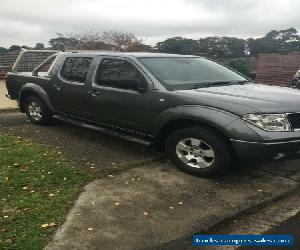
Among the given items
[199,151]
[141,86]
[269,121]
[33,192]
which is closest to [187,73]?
[141,86]

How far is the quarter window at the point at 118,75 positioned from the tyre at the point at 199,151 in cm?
101

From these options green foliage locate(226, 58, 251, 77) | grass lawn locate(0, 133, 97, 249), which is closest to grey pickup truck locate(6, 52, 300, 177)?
grass lawn locate(0, 133, 97, 249)

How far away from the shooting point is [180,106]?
5434 millimetres

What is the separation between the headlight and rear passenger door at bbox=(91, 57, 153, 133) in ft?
5.08

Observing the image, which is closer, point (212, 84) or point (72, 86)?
point (212, 84)

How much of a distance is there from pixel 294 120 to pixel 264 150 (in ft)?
1.95

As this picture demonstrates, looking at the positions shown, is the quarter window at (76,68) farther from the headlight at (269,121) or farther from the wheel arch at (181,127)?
the headlight at (269,121)

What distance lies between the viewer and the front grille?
494cm

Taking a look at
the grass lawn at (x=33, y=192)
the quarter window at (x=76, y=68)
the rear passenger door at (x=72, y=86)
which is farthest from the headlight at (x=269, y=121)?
the quarter window at (x=76, y=68)

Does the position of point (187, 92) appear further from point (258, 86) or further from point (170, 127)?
point (258, 86)

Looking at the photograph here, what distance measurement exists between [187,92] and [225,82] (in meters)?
0.89

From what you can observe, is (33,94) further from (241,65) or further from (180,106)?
(241,65)

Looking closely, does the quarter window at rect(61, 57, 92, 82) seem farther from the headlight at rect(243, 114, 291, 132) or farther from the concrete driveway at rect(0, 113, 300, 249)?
the headlight at rect(243, 114, 291, 132)

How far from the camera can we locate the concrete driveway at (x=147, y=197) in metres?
3.86
